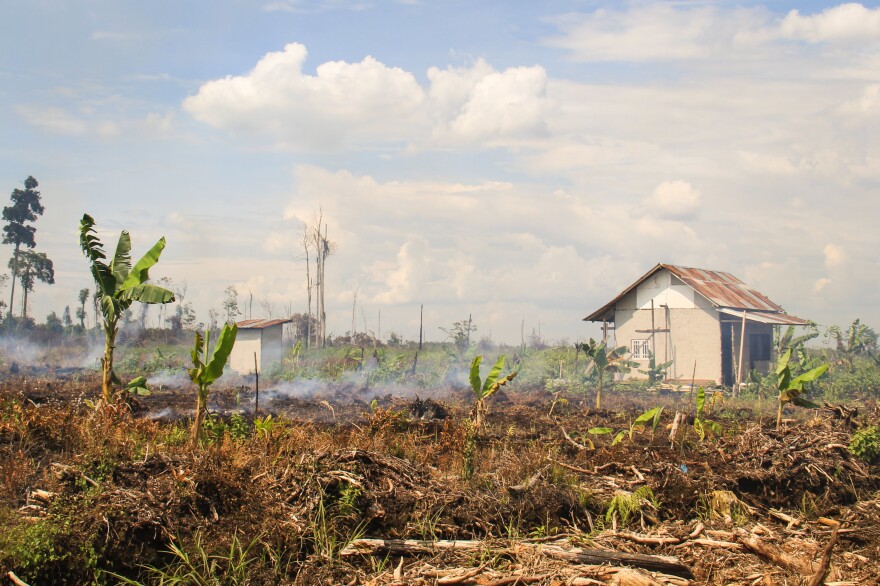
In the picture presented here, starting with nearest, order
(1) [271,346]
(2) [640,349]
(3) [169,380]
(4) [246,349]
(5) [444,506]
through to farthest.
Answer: (5) [444,506] < (3) [169,380] < (2) [640,349] < (4) [246,349] < (1) [271,346]

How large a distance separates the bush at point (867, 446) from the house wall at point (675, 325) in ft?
61.7

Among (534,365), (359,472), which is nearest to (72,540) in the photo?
(359,472)

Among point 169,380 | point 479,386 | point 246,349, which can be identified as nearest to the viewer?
point 479,386

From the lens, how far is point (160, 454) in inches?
314

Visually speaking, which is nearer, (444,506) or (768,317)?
(444,506)

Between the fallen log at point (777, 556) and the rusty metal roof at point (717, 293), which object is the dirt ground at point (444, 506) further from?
the rusty metal roof at point (717, 293)

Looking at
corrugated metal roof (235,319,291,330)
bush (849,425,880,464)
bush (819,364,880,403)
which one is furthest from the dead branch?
corrugated metal roof (235,319,291,330)

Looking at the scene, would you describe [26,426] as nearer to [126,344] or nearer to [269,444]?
[269,444]

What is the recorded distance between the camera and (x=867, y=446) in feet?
34.6

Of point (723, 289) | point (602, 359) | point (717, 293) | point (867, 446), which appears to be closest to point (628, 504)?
point (867, 446)

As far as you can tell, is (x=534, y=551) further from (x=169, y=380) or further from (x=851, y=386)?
(x=851, y=386)

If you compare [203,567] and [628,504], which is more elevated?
[628,504]

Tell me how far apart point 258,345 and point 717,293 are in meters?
19.7

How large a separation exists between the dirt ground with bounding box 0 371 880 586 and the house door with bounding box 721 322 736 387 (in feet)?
61.2
